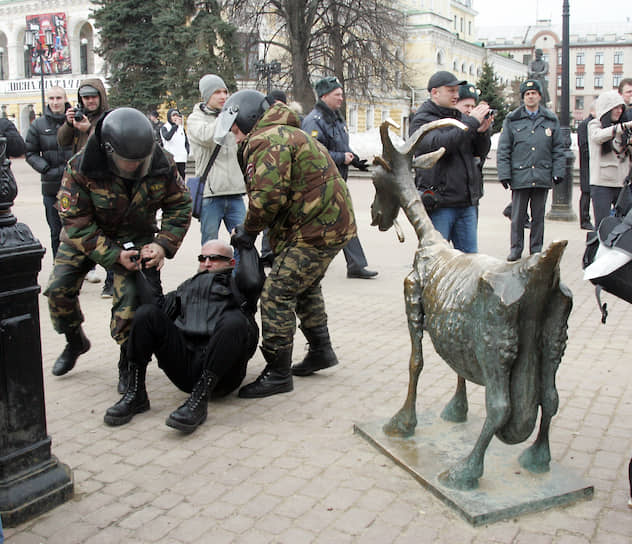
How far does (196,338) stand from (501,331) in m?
A: 2.18

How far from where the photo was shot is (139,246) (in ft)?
15.8

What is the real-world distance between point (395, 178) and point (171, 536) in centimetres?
215

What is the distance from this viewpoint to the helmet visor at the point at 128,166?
14.0 feet

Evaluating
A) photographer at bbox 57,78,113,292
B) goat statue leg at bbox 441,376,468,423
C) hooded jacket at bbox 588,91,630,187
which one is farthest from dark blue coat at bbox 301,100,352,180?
goat statue leg at bbox 441,376,468,423

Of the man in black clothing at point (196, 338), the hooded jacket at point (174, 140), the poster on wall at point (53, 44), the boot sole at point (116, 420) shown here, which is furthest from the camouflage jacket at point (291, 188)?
the poster on wall at point (53, 44)

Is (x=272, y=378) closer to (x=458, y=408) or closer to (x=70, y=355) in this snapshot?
(x=458, y=408)

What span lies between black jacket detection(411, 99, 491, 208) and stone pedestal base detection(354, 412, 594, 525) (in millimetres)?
2791

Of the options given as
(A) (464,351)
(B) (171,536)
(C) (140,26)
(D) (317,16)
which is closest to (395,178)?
(A) (464,351)

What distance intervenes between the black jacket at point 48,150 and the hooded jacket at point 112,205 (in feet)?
12.2

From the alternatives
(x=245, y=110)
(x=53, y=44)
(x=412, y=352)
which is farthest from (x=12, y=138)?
(x=53, y=44)

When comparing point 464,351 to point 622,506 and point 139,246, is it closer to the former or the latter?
point 622,506

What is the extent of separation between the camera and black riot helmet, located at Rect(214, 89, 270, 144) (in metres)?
4.66

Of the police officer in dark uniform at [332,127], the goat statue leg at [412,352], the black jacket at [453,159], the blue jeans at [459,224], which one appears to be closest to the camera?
the goat statue leg at [412,352]

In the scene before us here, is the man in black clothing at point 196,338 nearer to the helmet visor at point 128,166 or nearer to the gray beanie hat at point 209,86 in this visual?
the helmet visor at point 128,166
